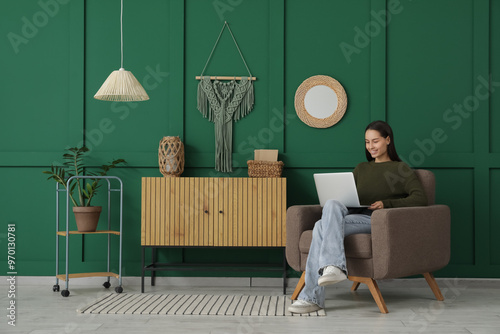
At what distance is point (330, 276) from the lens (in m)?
2.93

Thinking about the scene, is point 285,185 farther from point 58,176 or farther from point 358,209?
point 58,176

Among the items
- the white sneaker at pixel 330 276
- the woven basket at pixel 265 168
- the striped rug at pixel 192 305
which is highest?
the woven basket at pixel 265 168

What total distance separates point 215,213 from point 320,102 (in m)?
1.16

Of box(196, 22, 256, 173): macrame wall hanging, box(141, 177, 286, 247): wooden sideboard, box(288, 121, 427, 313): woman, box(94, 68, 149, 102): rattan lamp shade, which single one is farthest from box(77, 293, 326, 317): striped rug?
box(94, 68, 149, 102): rattan lamp shade

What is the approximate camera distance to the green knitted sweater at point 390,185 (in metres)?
3.38

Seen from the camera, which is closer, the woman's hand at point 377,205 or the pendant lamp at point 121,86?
the woman's hand at point 377,205

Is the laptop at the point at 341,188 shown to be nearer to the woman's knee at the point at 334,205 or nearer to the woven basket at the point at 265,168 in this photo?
the woman's knee at the point at 334,205

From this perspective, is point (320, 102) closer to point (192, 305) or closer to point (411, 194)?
point (411, 194)

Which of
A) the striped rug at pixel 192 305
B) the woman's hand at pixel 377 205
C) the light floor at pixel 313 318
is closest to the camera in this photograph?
the light floor at pixel 313 318

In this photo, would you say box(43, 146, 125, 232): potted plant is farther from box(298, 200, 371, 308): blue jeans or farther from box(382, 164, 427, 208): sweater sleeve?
box(382, 164, 427, 208): sweater sleeve

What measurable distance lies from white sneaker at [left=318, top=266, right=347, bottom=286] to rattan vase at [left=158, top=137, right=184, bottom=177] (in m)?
1.46

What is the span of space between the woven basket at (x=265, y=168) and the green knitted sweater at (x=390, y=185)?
0.56 metres

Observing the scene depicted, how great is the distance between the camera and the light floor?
267cm

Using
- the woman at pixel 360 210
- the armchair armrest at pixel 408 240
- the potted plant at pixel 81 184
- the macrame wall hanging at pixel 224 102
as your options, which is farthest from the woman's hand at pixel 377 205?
the potted plant at pixel 81 184
